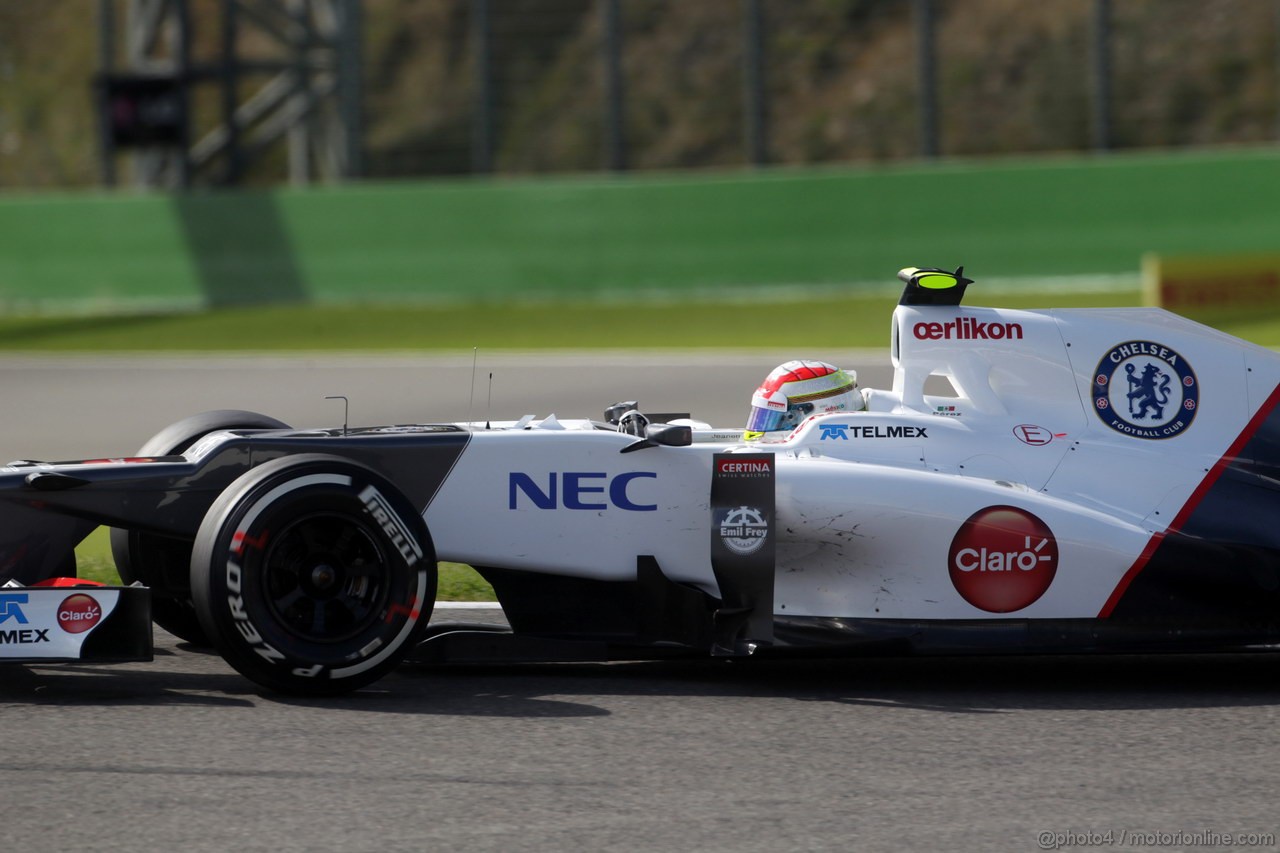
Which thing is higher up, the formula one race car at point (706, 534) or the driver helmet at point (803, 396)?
the driver helmet at point (803, 396)

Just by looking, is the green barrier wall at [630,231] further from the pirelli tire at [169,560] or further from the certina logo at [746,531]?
the certina logo at [746,531]

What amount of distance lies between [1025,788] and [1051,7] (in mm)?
23951

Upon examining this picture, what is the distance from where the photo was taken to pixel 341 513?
5164mm

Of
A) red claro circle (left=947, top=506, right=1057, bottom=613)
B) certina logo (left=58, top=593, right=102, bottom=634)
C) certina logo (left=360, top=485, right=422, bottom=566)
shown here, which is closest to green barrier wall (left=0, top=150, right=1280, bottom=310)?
red claro circle (left=947, top=506, right=1057, bottom=613)

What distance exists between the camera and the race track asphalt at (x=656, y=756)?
3979 mm

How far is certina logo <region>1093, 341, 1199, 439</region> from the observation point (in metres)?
5.74

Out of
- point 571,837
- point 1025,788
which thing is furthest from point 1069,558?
point 571,837

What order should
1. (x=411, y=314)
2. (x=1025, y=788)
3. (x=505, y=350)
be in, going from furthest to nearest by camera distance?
(x=411, y=314)
(x=505, y=350)
(x=1025, y=788)

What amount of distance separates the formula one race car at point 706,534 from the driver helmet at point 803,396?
21cm

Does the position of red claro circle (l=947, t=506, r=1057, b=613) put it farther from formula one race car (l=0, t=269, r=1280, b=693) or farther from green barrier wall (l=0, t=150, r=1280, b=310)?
green barrier wall (l=0, t=150, r=1280, b=310)

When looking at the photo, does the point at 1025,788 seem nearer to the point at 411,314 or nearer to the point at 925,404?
the point at 925,404

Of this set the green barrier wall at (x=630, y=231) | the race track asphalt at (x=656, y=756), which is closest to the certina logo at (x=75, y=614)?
the race track asphalt at (x=656, y=756)

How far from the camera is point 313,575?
5.23m

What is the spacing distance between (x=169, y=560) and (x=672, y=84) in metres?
→ 22.2
